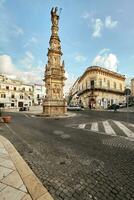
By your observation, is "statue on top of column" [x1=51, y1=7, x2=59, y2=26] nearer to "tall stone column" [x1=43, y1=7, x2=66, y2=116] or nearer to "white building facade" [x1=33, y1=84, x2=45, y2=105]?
"tall stone column" [x1=43, y1=7, x2=66, y2=116]

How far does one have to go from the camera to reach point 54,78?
24.2m

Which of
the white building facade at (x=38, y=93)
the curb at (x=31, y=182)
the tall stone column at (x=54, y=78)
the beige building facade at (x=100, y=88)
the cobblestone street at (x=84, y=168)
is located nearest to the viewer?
the curb at (x=31, y=182)

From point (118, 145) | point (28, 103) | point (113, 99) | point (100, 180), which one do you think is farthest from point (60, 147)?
point (28, 103)

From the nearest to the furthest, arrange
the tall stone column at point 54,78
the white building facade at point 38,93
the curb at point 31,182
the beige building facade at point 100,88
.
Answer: the curb at point 31,182 → the tall stone column at point 54,78 → the beige building facade at point 100,88 → the white building facade at point 38,93

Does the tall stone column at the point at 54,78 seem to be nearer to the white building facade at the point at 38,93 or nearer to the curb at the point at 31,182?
the curb at the point at 31,182

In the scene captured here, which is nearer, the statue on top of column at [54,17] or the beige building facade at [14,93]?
the statue on top of column at [54,17]

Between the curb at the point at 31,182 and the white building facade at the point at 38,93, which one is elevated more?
the white building facade at the point at 38,93

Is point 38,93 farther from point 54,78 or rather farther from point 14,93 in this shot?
point 54,78

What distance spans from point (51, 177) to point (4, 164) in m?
1.52

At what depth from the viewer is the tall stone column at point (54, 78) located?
23.9m

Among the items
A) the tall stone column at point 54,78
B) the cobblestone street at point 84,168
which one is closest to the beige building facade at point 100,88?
the tall stone column at point 54,78

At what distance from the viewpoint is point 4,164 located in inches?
176

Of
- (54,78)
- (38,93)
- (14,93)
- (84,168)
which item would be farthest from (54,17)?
(38,93)

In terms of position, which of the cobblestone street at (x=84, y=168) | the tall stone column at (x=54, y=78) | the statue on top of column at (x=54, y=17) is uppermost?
the statue on top of column at (x=54, y=17)
